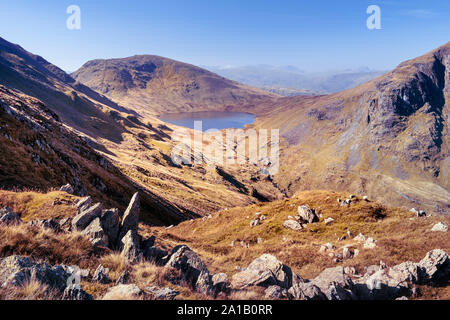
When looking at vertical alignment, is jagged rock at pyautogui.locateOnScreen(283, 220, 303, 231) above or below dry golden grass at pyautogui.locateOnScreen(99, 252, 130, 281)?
below

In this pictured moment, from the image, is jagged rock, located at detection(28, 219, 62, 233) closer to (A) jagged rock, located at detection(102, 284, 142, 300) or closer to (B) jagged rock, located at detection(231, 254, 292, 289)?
(A) jagged rock, located at detection(102, 284, 142, 300)

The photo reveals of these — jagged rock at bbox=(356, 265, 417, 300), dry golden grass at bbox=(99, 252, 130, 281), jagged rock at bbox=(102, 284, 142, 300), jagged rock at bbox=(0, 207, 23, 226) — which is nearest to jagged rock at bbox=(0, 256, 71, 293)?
jagged rock at bbox=(102, 284, 142, 300)

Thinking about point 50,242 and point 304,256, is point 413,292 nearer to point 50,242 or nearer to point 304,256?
point 304,256

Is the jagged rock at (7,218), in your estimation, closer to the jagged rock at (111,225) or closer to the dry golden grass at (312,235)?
the jagged rock at (111,225)

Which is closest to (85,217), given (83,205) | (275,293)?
(83,205)

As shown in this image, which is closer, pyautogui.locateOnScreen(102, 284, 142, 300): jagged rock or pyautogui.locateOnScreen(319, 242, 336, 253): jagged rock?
pyautogui.locateOnScreen(102, 284, 142, 300): jagged rock

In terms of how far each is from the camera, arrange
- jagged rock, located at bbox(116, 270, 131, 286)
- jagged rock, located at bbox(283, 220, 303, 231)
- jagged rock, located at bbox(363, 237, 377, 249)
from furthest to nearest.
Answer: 1. jagged rock, located at bbox(283, 220, 303, 231)
2. jagged rock, located at bbox(363, 237, 377, 249)
3. jagged rock, located at bbox(116, 270, 131, 286)

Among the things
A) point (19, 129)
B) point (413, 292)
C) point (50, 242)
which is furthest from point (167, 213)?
point (413, 292)

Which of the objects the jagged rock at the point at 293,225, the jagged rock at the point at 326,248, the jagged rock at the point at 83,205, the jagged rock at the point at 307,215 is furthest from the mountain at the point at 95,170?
the jagged rock at the point at 326,248
